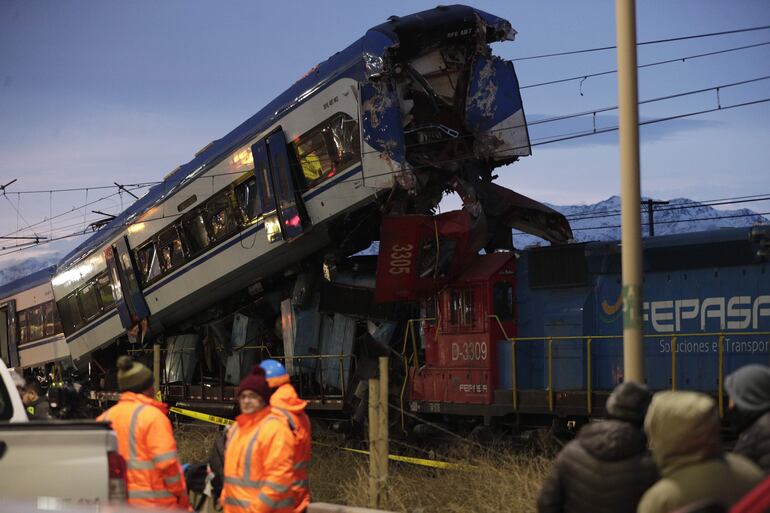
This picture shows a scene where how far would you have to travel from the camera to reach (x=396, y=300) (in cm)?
1490

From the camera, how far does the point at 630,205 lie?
710 centimetres

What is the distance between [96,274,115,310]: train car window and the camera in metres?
20.7

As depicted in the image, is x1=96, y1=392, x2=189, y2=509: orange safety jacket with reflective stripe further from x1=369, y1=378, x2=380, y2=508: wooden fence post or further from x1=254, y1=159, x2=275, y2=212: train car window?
x1=254, y1=159, x2=275, y2=212: train car window

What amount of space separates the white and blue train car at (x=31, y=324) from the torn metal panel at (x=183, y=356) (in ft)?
15.9

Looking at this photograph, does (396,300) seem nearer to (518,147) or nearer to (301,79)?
(518,147)

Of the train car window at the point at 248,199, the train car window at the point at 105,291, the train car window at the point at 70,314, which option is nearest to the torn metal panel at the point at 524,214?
the train car window at the point at 248,199

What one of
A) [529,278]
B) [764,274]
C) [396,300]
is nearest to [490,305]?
[529,278]

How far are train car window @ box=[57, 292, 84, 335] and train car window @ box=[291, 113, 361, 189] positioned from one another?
967cm

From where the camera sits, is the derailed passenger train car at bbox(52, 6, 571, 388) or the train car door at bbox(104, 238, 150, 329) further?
the train car door at bbox(104, 238, 150, 329)

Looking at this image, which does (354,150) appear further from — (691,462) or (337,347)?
(691,462)

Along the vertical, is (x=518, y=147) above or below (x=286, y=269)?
above

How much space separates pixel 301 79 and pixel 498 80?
3.41 metres

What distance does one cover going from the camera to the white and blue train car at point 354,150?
14266 mm

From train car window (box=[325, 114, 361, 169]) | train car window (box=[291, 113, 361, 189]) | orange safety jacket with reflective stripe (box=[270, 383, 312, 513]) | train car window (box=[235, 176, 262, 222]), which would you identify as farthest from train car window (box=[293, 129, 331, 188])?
orange safety jacket with reflective stripe (box=[270, 383, 312, 513])
